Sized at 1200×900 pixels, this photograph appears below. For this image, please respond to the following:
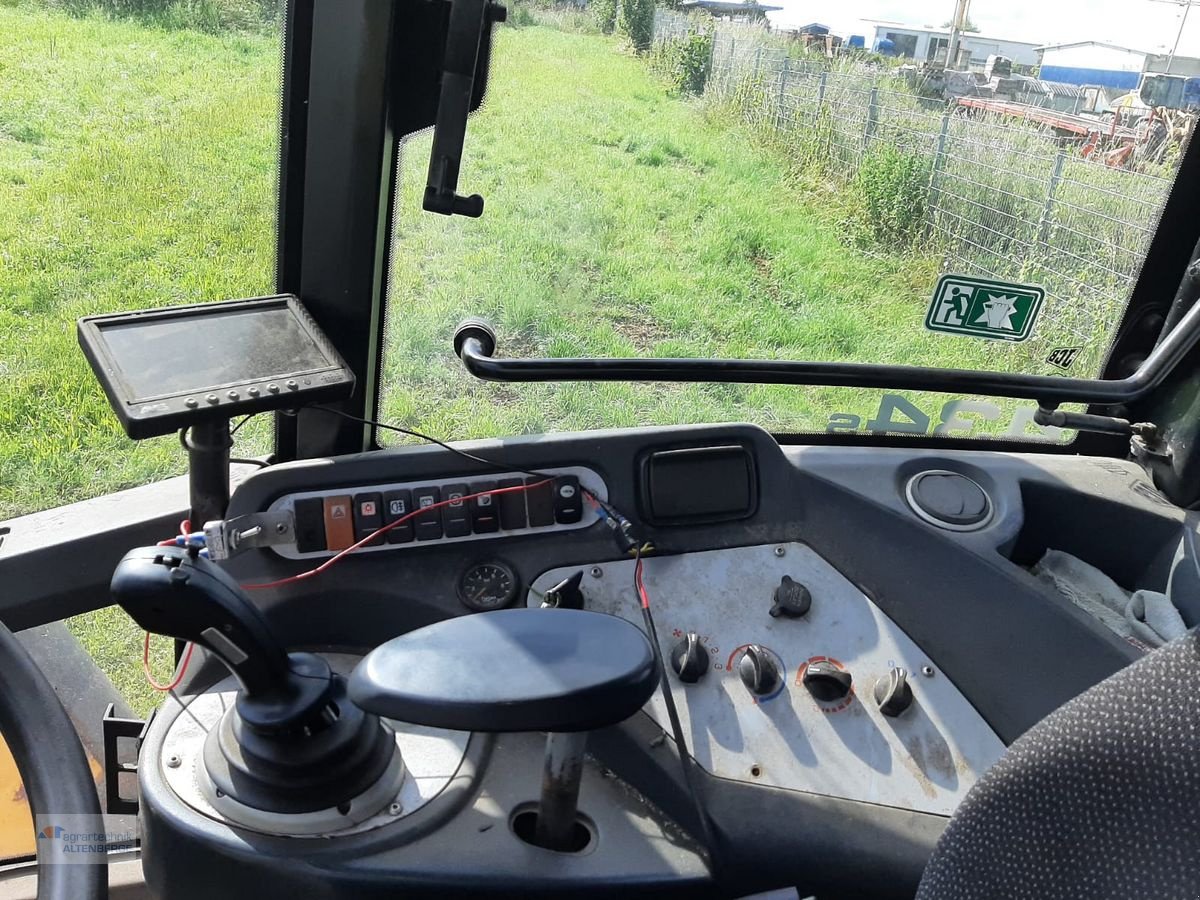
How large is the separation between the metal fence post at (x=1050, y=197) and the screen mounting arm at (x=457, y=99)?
2.31ft

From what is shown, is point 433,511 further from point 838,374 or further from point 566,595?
point 838,374

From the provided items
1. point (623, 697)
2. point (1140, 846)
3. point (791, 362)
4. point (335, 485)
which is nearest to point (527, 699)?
point (623, 697)

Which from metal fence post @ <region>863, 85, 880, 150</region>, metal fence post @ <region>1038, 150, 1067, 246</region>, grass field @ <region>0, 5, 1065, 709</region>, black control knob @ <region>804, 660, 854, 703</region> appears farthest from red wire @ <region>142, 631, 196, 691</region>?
metal fence post @ <region>1038, 150, 1067, 246</region>

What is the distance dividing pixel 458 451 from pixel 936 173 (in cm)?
74

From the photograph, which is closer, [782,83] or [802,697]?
[782,83]

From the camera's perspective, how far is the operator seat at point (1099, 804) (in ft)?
1.89

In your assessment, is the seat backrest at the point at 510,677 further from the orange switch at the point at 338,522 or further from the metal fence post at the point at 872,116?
the metal fence post at the point at 872,116

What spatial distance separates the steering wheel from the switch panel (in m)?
0.50

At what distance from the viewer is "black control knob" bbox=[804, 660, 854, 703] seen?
129 centimetres

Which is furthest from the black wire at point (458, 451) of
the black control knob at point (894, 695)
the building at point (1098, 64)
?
the building at point (1098, 64)

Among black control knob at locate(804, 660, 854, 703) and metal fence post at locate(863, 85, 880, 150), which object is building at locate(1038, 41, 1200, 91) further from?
black control knob at locate(804, 660, 854, 703)

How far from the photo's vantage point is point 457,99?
1136 millimetres

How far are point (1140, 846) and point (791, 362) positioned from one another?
861 mm

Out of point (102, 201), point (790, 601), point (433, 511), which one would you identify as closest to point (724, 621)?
point (790, 601)
